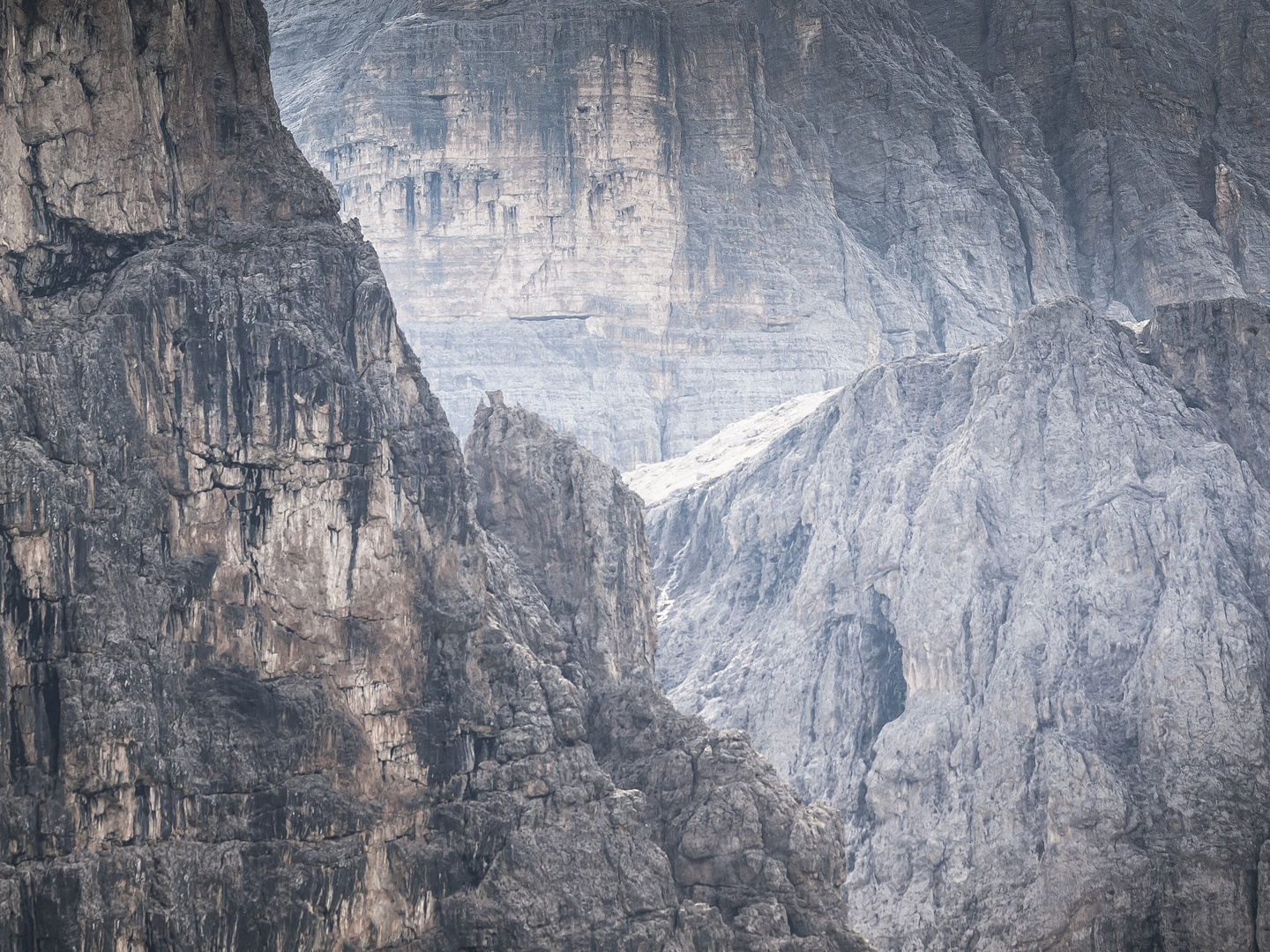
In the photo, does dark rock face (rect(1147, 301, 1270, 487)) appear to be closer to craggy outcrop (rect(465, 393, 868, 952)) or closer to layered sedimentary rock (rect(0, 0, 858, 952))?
craggy outcrop (rect(465, 393, 868, 952))

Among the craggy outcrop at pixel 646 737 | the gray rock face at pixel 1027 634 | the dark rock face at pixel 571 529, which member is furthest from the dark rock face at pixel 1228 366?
the dark rock face at pixel 571 529

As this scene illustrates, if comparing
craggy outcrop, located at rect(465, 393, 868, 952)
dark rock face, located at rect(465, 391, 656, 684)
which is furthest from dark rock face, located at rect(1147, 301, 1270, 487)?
dark rock face, located at rect(465, 391, 656, 684)

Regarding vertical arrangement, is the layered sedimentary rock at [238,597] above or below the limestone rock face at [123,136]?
below

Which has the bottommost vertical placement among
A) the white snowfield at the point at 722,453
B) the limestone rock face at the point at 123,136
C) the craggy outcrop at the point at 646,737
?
the craggy outcrop at the point at 646,737

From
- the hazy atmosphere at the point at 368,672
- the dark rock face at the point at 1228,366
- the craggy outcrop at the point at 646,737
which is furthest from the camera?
the dark rock face at the point at 1228,366

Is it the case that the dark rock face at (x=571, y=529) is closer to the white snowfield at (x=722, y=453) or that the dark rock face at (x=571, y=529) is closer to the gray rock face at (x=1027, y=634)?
the gray rock face at (x=1027, y=634)

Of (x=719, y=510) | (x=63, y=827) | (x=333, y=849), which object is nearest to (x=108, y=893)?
(x=63, y=827)

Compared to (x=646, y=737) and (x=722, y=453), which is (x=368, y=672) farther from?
(x=722, y=453)
